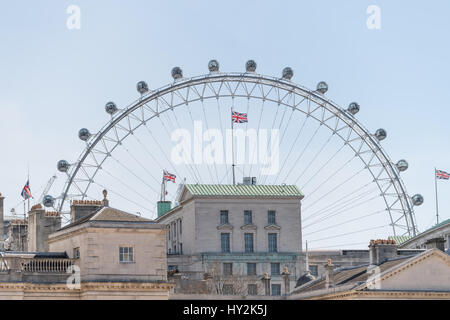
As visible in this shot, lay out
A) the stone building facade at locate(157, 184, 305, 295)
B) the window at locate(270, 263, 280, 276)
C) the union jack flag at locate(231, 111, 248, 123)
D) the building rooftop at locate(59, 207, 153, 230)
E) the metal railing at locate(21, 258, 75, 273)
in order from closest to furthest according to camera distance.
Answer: the metal railing at locate(21, 258, 75, 273) < the building rooftop at locate(59, 207, 153, 230) < the union jack flag at locate(231, 111, 248, 123) < the stone building facade at locate(157, 184, 305, 295) < the window at locate(270, 263, 280, 276)

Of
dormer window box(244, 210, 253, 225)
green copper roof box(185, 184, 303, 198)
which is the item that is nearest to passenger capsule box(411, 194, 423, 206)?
green copper roof box(185, 184, 303, 198)

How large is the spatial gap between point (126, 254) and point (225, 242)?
69816mm

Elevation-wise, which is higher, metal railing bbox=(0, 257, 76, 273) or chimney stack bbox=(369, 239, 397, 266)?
chimney stack bbox=(369, 239, 397, 266)

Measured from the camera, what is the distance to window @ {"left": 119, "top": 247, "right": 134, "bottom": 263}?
69.4m

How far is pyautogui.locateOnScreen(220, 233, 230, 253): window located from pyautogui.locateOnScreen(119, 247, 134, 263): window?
68.9 m

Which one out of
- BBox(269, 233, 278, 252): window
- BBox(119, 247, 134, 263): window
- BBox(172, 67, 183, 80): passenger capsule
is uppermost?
BBox(172, 67, 183, 80): passenger capsule

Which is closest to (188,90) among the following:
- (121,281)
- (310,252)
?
(310,252)

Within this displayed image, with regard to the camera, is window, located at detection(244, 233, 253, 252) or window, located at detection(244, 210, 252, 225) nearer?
window, located at detection(244, 233, 253, 252)

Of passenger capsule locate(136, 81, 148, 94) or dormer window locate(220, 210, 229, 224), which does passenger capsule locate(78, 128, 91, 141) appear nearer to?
passenger capsule locate(136, 81, 148, 94)

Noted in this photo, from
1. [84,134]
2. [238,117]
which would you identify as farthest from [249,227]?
[84,134]

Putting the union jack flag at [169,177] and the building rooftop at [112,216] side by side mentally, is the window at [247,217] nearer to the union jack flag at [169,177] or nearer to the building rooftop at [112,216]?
→ the union jack flag at [169,177]

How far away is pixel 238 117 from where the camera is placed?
404 ft

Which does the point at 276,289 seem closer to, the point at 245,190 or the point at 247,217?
the point at 247,217
